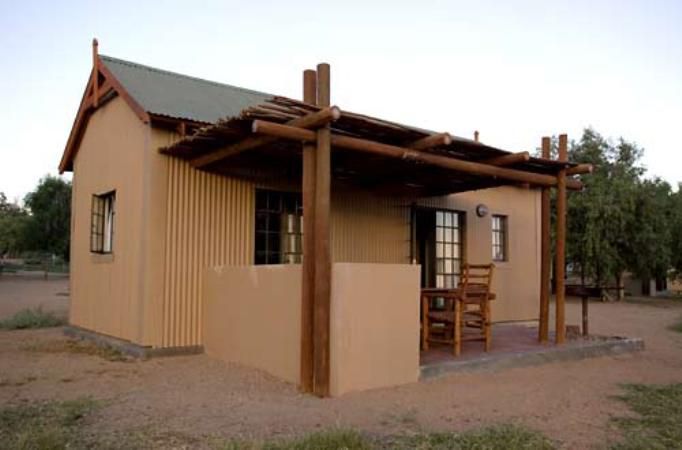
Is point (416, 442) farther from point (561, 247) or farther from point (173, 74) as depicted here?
point (173, 74)

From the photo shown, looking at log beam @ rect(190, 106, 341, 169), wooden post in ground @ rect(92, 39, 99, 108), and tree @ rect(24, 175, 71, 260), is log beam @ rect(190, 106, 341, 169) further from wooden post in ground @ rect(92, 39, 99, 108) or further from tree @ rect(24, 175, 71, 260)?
tree @ rect(24, 175, 71, 260)

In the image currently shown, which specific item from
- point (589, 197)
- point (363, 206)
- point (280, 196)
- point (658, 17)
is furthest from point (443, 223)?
point (589, 197)

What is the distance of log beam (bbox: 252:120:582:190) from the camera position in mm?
5848

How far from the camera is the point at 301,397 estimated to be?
19.2 feet

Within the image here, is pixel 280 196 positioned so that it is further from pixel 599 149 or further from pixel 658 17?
pixel 599 149

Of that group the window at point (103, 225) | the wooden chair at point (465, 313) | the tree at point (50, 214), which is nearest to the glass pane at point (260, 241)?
the window at point (103, 225)

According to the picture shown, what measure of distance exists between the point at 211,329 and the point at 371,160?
3.15m

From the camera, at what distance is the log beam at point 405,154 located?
585 centimetres

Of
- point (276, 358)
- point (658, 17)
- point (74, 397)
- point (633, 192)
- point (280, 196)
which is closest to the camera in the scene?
point (74, 397)

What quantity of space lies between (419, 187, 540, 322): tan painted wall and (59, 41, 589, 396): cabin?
0.06 m

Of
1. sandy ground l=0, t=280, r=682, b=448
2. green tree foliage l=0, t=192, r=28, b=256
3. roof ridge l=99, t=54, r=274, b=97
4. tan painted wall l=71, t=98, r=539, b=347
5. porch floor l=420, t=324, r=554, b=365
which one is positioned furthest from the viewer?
green tree foliage l=0, t=192, r=28, b=256

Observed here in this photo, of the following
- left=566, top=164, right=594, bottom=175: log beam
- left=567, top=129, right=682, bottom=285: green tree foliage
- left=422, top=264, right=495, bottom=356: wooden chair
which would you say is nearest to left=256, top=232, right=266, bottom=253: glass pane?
left=422, top=264, right=495, bottom=356: wooden chair

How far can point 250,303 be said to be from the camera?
7383mm

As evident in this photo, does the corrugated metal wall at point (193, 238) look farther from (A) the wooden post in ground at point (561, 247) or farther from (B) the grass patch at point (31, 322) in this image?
(B) the grass patch at point (31, 322)
